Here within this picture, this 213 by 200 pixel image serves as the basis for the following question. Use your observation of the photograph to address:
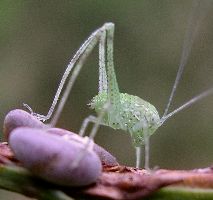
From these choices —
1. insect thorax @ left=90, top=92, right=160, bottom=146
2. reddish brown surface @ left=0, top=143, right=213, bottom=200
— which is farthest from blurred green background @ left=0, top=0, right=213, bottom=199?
reddish brown surface @ left=0, top=143, right=213, bottom=200

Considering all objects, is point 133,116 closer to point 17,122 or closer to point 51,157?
point 17,122

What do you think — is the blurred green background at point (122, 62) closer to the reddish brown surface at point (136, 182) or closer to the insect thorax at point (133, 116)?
the insect thorax at point (133, 116)

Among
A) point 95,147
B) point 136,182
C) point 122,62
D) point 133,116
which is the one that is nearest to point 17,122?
point 95,147

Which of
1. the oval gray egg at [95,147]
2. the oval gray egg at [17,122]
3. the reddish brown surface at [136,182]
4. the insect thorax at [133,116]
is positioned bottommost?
the reddish brown surface at [136,182]

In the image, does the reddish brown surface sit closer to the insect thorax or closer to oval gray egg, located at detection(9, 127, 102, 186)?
oval gray egg, located at detection(9, 127, 102, 186)

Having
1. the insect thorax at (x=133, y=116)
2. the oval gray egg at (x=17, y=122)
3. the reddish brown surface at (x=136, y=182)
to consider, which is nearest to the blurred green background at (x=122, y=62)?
the insect thorax at (x=133, y=116)

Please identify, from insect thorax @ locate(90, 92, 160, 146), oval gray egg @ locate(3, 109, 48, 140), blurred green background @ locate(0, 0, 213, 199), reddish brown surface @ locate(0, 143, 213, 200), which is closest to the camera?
reddish brown surface @ locate(0, 143, 213, 200)

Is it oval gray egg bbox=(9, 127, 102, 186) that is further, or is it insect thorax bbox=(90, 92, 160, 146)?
insect thorax bbox=(90, 92, 160, 146)
